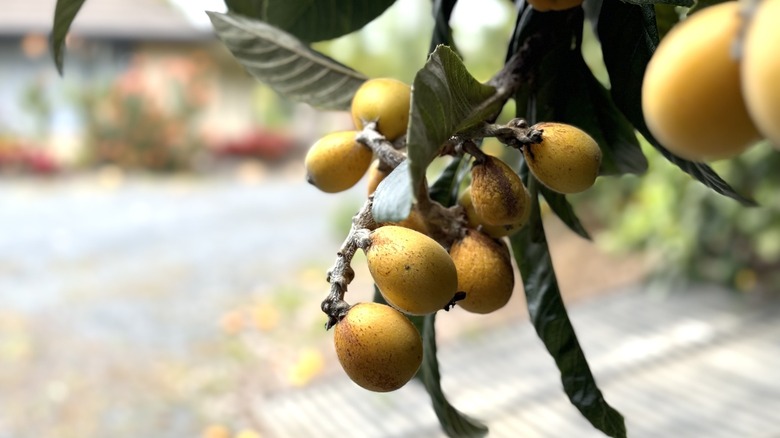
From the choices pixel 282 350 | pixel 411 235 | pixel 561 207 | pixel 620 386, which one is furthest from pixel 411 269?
pixel 282 350

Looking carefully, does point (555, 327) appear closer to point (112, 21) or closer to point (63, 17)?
point (63, 17)

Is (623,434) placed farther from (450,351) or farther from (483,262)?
(450,351)

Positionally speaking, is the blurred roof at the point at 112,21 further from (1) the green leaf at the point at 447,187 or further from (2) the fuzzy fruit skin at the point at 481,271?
(2) the fuzzy fruit skin at the point at 481,271

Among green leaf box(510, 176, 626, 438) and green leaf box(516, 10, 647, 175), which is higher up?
green leaf box(516, 10, 647, 175)

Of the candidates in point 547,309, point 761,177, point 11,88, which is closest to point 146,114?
point 11,88

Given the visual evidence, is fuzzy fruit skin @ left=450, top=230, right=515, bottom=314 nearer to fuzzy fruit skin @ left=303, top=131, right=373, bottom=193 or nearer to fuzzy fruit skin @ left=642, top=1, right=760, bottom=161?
fuzzy fruit skin @ left=303, top=131, right=373, bottom=193

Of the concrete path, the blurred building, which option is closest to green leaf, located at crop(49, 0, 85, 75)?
the concrete path

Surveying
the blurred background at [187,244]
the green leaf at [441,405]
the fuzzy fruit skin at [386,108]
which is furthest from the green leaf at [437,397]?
the blurred background at [187,244]

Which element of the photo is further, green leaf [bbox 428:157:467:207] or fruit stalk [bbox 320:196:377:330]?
green leaf [bbox 428:157:467:207]
